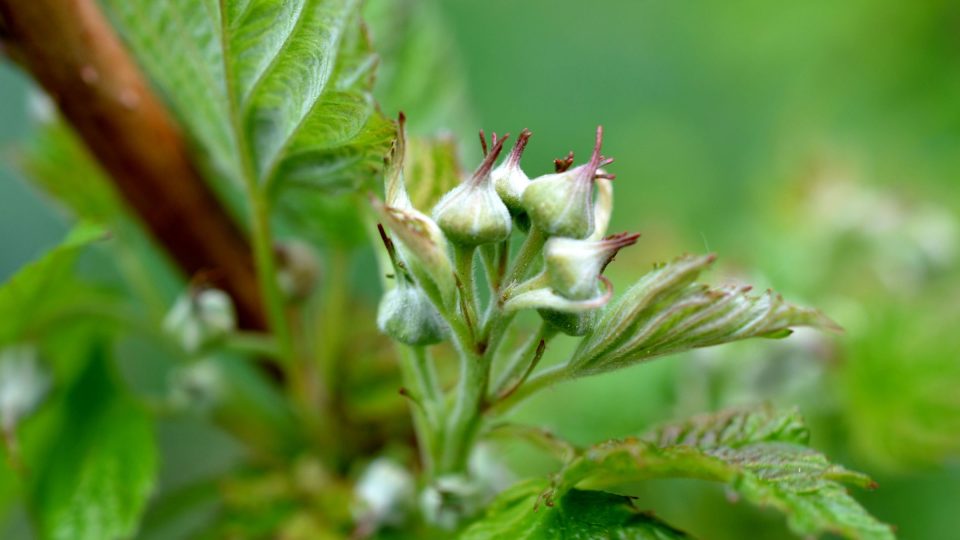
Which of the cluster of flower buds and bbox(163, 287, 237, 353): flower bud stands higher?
the cluster of flower buds

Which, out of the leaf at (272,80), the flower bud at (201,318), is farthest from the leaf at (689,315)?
the flower bud at (201,318)

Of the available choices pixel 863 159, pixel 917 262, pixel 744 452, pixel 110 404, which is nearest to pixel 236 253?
pixel 110 404

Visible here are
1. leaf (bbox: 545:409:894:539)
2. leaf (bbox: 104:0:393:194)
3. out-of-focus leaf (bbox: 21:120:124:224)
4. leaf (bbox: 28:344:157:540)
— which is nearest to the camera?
leaf (bbox: 545:409:894:539)

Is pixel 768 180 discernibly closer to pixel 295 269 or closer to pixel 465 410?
pixel 295 269

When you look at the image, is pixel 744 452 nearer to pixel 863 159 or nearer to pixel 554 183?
pixel 554 183

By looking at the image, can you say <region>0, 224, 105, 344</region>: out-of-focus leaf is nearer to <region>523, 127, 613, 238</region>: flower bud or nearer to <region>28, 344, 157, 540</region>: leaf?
<region>28, 344, 157, 540</region>: leaf

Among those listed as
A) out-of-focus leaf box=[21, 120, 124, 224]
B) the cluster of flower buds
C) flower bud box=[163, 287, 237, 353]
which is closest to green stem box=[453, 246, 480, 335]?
the cluster of flower buds
